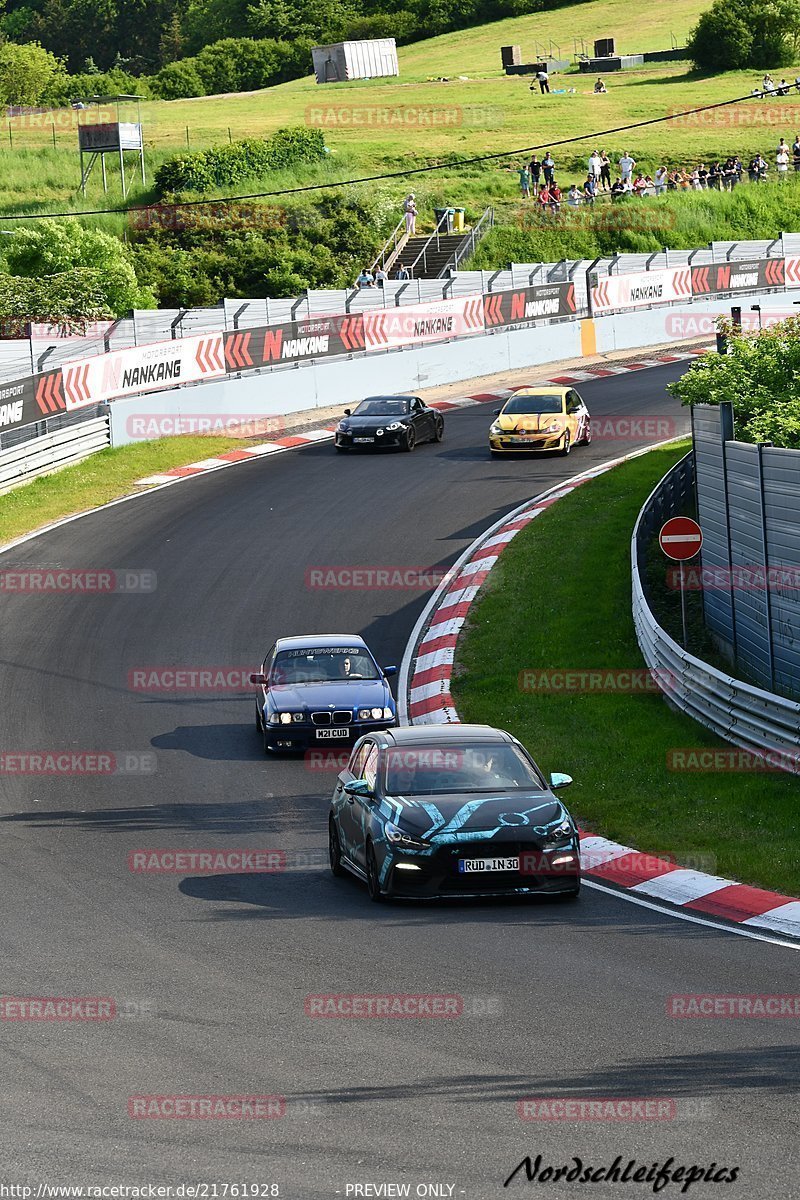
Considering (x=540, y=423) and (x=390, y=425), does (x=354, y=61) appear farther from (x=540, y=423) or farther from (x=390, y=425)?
(x=540, y=423)

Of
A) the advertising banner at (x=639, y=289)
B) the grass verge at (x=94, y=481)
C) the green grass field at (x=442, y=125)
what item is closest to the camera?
the grass verge at (x=94, y=481)

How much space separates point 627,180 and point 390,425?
3465 cm

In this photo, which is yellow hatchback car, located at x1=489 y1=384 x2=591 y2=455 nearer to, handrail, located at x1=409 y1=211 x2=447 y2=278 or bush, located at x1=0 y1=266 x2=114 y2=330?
bush, located at x1=0 y1=266 x2=114 y2=330

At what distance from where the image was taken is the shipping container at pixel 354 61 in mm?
124312

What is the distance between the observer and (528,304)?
47250 mm

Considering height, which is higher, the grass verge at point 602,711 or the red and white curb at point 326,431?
the red and white curb at point 326,431

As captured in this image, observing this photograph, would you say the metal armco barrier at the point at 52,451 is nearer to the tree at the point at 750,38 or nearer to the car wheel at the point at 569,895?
the car wheel at the point at 569,895

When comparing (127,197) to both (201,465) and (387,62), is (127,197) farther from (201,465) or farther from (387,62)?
(387,62)

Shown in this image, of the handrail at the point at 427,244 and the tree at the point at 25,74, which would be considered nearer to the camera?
the handrail at the point at 427,244

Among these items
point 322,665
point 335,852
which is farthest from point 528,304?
point 335,852

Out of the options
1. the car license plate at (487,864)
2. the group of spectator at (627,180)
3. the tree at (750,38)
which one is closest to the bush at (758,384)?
→ the car license plate at (487,864)

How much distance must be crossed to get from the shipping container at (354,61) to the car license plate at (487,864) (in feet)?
390

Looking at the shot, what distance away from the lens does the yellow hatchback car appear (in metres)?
35.8

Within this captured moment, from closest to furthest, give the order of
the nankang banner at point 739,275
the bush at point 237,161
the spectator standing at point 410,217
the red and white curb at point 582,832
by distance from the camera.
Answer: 1. the red and white curb at point 582,832
2. the nankang banner at point 739,275
3. the spectator standing at point 410,217
4. the bush at point 237,161
